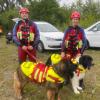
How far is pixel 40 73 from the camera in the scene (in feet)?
22.6

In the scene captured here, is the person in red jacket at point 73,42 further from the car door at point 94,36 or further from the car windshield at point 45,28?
the car door at point 94,36

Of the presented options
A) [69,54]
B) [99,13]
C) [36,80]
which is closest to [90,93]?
[69,54]

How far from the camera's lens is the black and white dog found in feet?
20.9

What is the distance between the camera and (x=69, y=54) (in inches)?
317

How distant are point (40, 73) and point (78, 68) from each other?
39.8 inches

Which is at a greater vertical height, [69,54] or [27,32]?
[27,32]

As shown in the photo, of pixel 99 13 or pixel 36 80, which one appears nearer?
pixel 36 80

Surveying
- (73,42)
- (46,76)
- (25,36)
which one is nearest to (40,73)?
(46,76)

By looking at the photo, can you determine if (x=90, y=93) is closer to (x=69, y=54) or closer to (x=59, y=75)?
(x=69, y=54)

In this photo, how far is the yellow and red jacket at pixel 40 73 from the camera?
655cm

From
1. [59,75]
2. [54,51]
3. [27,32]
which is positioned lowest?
[54,51]

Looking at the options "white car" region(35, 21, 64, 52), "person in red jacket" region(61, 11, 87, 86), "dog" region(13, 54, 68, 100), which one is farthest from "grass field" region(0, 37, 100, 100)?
"white car" region(35, 21, 64, 52)

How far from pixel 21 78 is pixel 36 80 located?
482mm

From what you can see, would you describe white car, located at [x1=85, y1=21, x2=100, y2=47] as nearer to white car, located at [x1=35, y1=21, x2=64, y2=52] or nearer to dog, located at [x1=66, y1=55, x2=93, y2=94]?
white car, located at [x1=35, y1=21, x2=64, y2=52]
